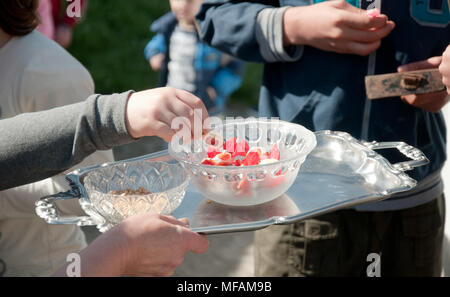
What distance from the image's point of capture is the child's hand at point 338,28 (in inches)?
57.6

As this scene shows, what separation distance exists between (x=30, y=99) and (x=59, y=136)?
0.38 meters

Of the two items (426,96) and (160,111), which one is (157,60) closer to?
(426,96)

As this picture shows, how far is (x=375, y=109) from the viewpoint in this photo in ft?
5.07

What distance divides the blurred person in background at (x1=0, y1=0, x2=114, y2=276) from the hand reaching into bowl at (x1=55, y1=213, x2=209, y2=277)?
0.48 meters

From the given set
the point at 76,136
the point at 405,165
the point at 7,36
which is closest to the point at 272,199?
the point at 405,165

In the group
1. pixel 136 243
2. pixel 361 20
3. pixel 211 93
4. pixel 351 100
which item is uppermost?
pixel 361 20

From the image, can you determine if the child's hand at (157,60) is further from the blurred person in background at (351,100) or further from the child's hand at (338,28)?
the child's hand at (338,28)

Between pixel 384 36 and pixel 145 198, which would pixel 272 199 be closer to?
pixel 145 198

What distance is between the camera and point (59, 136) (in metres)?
1.16

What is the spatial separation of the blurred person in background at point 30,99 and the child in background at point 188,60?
5.53ft

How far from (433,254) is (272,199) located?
2.48 ft

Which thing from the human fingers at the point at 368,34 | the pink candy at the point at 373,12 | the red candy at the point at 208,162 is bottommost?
the red candy at the point at 208,162

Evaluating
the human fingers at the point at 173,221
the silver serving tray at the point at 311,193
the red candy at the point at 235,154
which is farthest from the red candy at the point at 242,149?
the human fingers at the point at 173,221

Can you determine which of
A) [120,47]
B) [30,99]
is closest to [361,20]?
[30,99]
